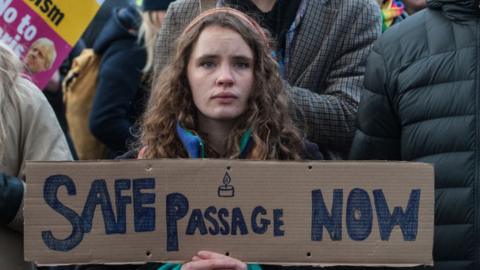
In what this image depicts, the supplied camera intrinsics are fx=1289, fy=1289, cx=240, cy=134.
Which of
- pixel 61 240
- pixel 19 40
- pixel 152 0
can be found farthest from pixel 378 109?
pixel 152 0

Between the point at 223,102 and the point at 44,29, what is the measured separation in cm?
225

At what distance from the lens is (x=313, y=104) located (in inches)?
176

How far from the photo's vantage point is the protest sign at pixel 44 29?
587 cm

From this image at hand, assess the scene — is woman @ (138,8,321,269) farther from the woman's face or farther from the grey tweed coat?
the grey tweed coat

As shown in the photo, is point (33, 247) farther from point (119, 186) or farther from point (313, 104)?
point (313, 104)

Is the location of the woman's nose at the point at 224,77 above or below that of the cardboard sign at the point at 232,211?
above

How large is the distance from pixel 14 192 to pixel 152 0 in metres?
2.59

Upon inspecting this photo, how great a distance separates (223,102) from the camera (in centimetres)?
392

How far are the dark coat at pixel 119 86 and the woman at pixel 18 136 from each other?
2.26 meters

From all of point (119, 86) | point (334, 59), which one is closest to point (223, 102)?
point (334, 59)

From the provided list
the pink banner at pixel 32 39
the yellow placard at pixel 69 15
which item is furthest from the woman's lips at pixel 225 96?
the yellow placard at pixel 69 15

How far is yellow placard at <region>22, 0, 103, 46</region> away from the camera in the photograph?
5.96 m

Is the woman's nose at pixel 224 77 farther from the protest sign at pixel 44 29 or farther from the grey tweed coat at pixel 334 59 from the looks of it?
the protest sign at pixel 44 29

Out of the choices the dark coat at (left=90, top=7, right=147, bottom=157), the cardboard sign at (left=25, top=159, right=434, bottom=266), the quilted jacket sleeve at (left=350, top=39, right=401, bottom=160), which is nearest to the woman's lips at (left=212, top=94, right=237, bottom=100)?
the cardboard sign at (left=25, top=159, right=434, bottom=266)
